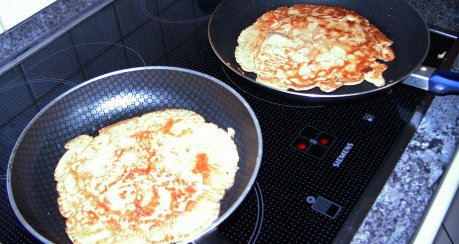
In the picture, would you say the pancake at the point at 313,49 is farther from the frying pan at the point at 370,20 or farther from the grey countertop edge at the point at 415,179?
the grey countertop edge at the point at 415,179

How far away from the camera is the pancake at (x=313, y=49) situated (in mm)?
1156

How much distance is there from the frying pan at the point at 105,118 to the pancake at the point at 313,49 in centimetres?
15

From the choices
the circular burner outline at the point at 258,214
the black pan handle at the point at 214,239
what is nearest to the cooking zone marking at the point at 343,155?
the circular burner outline at the point at 258,214

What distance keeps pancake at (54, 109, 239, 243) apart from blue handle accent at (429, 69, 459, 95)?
0.49m

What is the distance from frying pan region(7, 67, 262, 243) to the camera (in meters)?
0.89

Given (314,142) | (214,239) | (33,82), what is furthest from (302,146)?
(33,82)

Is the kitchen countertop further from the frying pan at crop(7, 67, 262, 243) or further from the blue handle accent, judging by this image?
the frying pan at crop(7, 67, 262, 243)

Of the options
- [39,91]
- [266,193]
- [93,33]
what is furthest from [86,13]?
[266,193]

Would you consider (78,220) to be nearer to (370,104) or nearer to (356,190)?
(356,190)

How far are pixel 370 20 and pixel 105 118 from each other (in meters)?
0.86

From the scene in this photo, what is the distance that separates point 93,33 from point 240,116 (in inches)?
24.7

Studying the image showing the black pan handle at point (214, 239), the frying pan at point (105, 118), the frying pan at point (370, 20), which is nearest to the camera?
the black pan handle at point (214, 239)

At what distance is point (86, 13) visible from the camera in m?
1.40

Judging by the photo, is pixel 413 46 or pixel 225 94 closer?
pixel 225 94
